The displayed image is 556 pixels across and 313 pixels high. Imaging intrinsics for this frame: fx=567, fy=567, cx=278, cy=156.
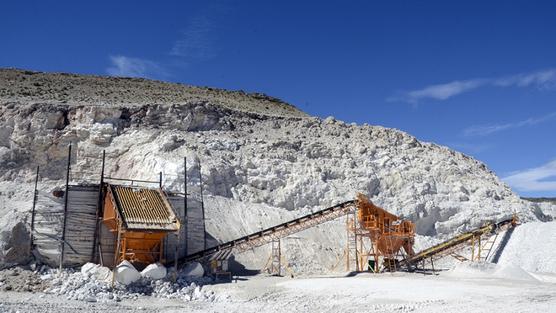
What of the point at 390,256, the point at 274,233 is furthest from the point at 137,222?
the point at 390,256

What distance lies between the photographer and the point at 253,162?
3597 cm

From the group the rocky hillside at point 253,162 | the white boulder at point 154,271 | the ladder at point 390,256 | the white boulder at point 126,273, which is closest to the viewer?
the white boulder at point 126,273

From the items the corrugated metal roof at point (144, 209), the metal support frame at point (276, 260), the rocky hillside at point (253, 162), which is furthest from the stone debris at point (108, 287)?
the rocky hillside at point (253, 162)

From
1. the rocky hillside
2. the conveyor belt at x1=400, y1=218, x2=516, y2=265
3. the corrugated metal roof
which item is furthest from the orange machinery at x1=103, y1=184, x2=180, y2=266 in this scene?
the conveyor belt at x1=400, y1=218, x2=516, y2=265

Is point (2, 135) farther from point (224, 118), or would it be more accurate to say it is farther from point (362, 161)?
point (362, 161)

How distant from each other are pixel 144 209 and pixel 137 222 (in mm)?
1105

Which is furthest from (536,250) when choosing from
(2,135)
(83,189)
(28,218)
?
(2,135)

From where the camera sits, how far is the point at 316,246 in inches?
1212

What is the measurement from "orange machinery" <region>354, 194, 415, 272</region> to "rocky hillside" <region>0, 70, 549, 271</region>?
2.62 m

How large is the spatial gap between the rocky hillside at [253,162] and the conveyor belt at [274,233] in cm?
170

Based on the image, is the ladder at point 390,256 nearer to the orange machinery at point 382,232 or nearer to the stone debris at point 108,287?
the orange machinery at point 382,232

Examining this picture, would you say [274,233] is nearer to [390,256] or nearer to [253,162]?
[390,256]

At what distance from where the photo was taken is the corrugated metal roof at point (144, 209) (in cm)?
2448

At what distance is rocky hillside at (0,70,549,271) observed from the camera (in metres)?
32.0
